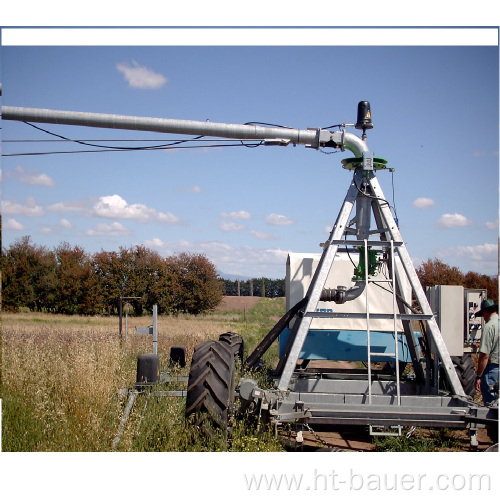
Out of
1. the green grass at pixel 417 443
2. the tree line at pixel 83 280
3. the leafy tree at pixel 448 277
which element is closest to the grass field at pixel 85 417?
the green grass at pixel 417 443

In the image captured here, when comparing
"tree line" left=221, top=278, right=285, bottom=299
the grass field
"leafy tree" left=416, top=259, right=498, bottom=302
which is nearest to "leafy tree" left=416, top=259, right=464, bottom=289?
"leafy tree" left=416, top=259, right=498, bottom=302

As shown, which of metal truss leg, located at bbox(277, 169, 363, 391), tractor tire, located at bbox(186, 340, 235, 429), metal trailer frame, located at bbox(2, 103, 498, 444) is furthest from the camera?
metal truss leg, located at bbox(277, 169, 363, 391)

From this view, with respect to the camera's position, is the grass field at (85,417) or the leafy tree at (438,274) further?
the leafy tree at (438,274)

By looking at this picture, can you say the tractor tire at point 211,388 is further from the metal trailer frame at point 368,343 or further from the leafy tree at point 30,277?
the leafy tree at point 30,277

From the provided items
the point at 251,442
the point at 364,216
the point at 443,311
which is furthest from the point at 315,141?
the point at 251,442

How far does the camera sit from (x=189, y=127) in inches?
311

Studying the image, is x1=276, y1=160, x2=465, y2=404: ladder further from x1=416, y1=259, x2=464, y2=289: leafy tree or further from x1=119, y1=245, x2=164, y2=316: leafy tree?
x1=119, y1=245, x2=164, y2=316: leafy tree

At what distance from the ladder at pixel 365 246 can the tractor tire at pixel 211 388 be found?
90 cm

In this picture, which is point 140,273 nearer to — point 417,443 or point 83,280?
point 83,280

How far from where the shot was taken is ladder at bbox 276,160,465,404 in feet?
24.3

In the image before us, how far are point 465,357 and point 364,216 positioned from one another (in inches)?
130

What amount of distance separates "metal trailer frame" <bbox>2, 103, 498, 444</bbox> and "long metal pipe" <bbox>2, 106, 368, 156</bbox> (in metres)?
0.01

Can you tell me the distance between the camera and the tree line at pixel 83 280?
1566 inches

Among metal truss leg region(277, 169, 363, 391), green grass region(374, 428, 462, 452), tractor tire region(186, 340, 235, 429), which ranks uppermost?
metal truss leg region(277, 169, 363, 391)
